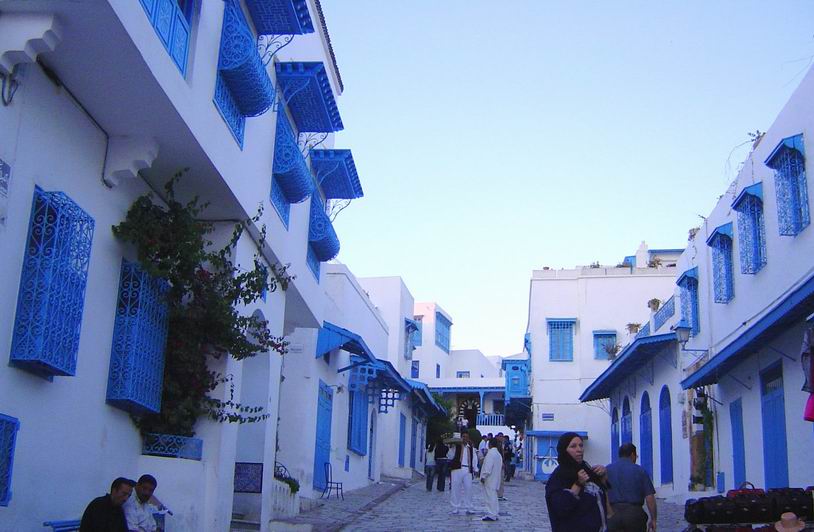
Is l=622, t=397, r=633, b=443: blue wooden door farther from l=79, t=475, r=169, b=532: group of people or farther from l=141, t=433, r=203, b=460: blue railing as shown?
l=79, t=475, r=169, b=532: group of people

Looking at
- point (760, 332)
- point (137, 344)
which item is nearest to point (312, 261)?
point (137, 344)

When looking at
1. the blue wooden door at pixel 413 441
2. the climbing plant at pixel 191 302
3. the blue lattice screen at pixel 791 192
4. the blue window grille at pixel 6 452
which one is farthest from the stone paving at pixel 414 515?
the blue wooden door at pixel 413 441

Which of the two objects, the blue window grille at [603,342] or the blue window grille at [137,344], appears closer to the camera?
the blue window grille at [137,344]

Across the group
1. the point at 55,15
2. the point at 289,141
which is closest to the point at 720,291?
the point at 289,141

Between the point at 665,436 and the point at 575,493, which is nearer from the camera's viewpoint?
the point at 575,493

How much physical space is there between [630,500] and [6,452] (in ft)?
19.5

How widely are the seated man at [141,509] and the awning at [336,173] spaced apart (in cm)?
885

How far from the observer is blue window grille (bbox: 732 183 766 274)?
50.4 ft

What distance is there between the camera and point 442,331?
66.0 metres

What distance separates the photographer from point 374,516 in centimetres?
1714

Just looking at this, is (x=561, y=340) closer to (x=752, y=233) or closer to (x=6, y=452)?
(x=752, y=233)

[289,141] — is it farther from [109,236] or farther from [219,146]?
[109,236]

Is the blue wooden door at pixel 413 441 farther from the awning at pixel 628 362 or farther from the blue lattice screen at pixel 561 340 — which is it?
the awning at pixel 628 362

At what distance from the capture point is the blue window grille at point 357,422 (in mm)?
24547
